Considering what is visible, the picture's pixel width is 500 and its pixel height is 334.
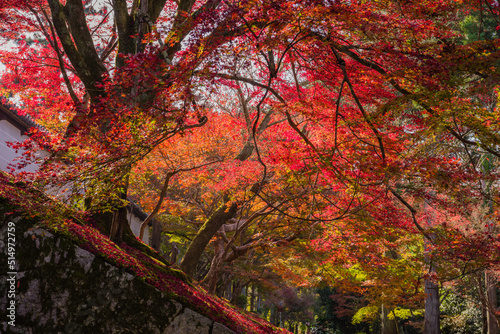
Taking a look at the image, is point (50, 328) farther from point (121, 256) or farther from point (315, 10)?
point (315, 10)

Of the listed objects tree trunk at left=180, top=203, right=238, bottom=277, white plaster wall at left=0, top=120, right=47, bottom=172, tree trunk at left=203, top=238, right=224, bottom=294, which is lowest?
tree trunk at left=203, top=238, right=224, bottom=294

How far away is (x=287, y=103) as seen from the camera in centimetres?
586

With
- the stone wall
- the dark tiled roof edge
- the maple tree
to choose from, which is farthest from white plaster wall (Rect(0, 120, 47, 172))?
the stone wall

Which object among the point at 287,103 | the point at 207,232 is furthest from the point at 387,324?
the point at 287,103

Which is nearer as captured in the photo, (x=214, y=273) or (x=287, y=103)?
(x=287, y=103)

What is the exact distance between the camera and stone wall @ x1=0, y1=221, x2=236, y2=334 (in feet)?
14.8

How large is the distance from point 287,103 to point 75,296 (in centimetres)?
461

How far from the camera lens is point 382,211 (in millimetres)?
8656

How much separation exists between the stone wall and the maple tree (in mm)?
957

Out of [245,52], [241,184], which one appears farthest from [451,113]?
[241,184]

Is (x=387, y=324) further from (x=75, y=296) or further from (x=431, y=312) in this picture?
(x=75, y=296)

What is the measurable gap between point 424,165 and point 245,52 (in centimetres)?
328

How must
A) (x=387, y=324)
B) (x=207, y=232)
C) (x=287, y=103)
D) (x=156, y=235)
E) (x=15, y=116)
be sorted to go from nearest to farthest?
1. (x=287, y=103)
2. (x=207, y=232)
3. (x=15, y=116)
4. (x=387, y=324)
5. (x=156, y=235)

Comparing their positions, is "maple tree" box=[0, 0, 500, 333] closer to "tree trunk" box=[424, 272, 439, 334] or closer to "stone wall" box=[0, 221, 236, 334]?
"stone wall" box=[0, 221, 236, 334]
